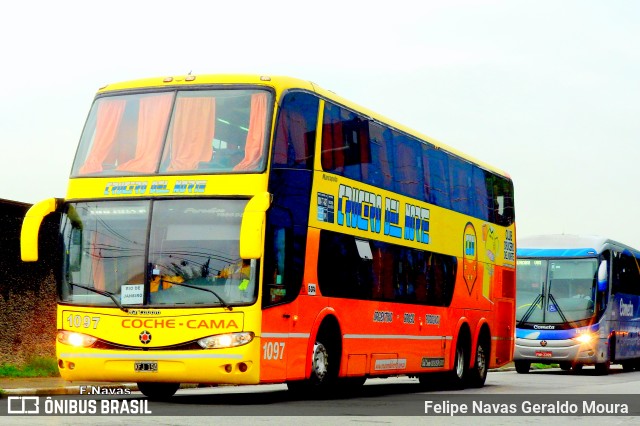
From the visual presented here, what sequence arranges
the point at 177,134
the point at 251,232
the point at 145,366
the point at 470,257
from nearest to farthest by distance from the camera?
the point at 251,232 → the point at 145,366 → the point at 177,134 → the point at 470,257

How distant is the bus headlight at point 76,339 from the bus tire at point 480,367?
10305 millimetres

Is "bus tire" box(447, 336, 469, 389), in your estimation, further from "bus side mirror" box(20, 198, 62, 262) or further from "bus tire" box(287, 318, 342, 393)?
"bus side mirror" box(20, 198, 62, 262)

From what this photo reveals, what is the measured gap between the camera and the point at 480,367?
24.4 meters

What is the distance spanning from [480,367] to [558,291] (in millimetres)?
9455

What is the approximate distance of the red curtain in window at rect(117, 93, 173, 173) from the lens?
16.0 m

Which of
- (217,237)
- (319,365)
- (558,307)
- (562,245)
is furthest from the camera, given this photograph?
(562,245)

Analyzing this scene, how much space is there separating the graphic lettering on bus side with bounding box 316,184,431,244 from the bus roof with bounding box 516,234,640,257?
12880 mm

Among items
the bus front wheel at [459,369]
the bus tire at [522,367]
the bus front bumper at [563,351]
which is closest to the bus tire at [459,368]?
the bus front wheel at [459,369]

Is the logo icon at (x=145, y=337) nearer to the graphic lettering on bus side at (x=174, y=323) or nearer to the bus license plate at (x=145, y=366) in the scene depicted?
the graphic lettering on bus side at (x=174, y=323)

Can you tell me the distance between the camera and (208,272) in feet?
50.2

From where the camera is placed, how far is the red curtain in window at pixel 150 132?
16000mm

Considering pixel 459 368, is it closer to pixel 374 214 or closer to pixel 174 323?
pixel 374 214

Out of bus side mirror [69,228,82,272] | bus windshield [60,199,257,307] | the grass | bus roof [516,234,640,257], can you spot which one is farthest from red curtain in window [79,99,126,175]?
bus roof [516,234,640,257]

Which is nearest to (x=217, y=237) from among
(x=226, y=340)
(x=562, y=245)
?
(x=226, y=340)
